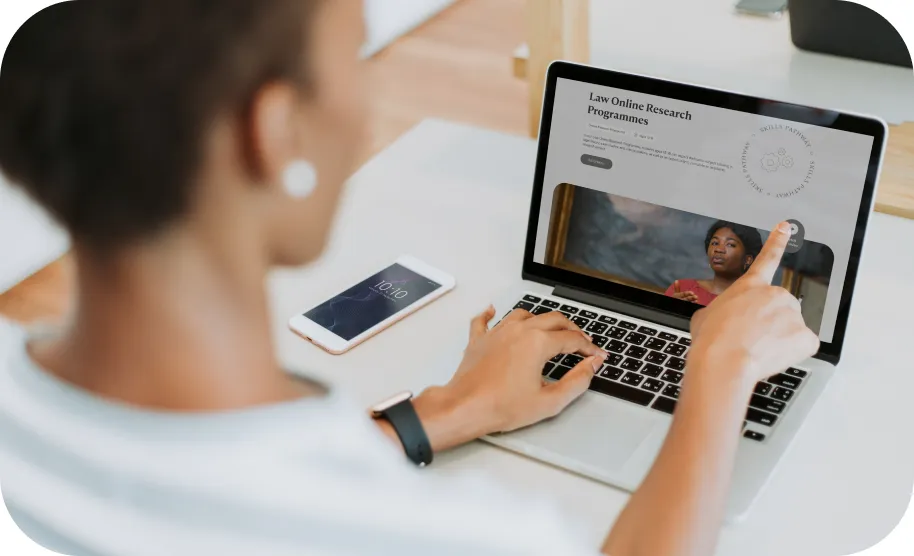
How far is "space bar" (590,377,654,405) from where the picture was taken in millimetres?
763

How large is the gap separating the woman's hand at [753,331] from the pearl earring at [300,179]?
0.31 m

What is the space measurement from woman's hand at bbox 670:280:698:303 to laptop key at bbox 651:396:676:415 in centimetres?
11

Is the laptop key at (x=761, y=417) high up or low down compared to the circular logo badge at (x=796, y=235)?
down

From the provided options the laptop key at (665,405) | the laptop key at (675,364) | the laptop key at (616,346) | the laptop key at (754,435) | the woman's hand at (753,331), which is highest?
the woman's hand at (753,331)

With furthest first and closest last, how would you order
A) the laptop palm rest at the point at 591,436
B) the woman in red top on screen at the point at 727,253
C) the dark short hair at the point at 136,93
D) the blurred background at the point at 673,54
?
the blurred background at the point at 673,54, the woman in red top on screen at the point at 727,253, the laptop palm rest at the point at 591,436, the dark short hair at the point at 136,93

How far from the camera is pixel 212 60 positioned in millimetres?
482

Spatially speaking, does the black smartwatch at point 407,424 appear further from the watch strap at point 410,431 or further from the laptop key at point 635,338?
the laptop key at point 635,338

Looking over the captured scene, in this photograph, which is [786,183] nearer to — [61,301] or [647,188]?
[647,188]

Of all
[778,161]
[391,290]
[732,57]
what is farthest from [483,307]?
[732,57]

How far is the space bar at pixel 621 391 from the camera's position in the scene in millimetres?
Answer: 763

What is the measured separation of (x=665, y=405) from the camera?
2.47ft

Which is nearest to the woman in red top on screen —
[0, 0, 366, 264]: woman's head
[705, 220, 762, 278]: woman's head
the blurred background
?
[705, 220, 762, 278]: woman's head

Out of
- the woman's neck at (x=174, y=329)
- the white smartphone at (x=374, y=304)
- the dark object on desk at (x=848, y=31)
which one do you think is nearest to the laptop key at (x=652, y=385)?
the white smartphone at (x=374, y=304)

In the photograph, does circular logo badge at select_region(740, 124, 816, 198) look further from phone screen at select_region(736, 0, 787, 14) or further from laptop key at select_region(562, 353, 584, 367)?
phone screen at select_region(736, 0, 787, 14)
